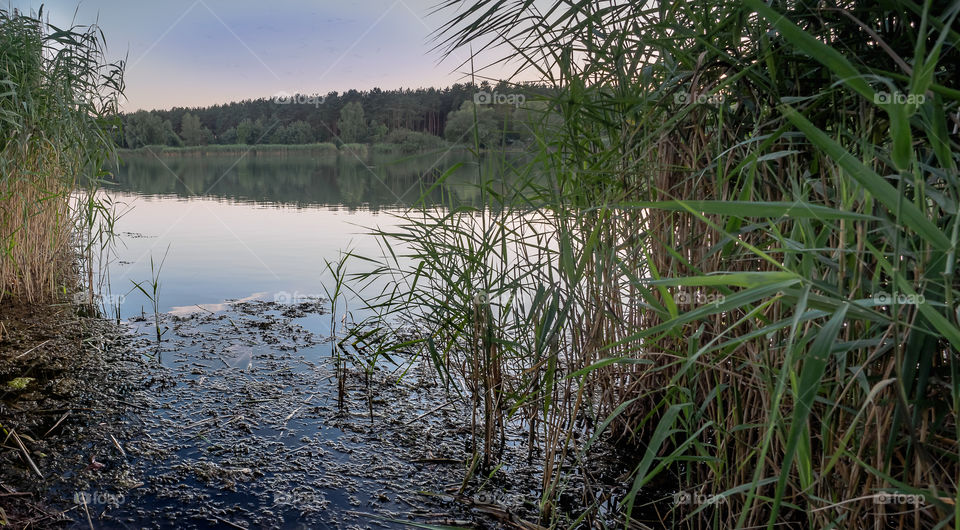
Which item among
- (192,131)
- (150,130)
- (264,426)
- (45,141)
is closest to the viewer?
(264,426)

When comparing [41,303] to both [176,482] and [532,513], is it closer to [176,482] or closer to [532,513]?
[176,482]

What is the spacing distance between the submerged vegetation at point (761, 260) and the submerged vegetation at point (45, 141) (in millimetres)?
3369

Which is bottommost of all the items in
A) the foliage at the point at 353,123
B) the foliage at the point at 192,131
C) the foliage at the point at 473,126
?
the foliage at the point at 473,126

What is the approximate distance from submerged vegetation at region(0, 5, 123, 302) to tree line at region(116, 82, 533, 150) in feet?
1.36

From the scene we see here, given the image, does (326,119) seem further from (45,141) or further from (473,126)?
(473,126)

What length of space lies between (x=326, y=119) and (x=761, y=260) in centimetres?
1799

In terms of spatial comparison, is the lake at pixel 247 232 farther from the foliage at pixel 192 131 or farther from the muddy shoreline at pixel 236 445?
the foliage at pixel 192 131

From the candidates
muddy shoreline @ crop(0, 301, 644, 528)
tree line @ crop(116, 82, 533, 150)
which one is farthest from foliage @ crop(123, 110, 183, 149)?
muddy shoreline @ crop(0, 301, 644, 528)

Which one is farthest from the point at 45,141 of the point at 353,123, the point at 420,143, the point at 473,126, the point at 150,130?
the point at 150,130

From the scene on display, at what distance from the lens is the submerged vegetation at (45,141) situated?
3.77 metres

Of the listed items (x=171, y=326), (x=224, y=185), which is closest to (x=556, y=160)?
(x=171, y=326)

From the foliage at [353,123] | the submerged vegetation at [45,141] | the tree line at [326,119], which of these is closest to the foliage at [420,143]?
the tree line at [326,119]

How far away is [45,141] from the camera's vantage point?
4.09m

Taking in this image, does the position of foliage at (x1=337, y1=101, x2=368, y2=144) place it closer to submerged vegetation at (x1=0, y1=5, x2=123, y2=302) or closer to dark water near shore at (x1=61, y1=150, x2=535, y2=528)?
dark water near shore at (x1=61, y1=150, x2=535, y2=528)
